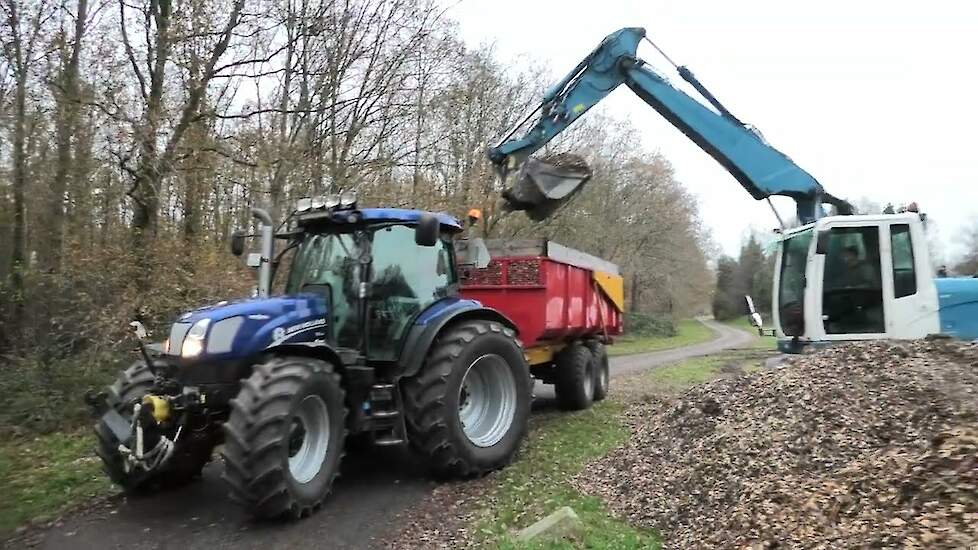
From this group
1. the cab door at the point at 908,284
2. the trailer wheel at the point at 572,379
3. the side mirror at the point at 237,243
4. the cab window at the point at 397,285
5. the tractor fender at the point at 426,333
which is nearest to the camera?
the tractor fender at the point at 426,333

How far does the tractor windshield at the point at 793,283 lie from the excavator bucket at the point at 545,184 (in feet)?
8.69

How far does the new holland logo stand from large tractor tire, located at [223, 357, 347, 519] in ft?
0.70

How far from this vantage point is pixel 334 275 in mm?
6531

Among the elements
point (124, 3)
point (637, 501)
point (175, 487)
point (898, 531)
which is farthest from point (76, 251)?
point (898, 531)

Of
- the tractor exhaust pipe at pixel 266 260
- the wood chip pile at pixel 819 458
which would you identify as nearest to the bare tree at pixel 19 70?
the tractor exhaust pipe at pixel 266 260

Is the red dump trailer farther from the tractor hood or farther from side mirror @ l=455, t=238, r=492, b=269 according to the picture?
the tractor hood

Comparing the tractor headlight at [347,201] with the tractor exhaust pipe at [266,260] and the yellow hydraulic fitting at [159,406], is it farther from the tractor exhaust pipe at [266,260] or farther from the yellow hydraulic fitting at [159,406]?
the yellow hydraulic fitting at [159,406]

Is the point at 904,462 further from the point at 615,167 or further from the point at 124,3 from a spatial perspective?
the point at 615,167

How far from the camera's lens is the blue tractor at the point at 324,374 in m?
5.21

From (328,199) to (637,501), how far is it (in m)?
3.54

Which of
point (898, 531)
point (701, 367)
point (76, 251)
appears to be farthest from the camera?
point (701, 367)

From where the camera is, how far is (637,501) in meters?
5.43

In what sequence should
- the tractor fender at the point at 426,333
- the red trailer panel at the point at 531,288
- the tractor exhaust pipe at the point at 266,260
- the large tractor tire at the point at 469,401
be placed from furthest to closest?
1. the red trailer panel at the point at 531,288
2. the tractor exhaust pipe at the point at 266,260
3. the tractor fender at the point at 426,333
4. the large tractor tire at the point at 469,401

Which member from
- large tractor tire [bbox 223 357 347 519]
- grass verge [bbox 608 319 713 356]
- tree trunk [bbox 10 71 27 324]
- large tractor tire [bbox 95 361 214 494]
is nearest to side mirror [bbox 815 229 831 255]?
large tractor tire [bbox 223 357 347 519]
